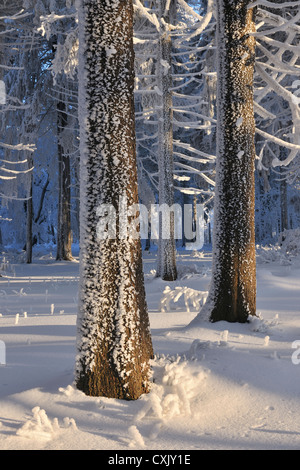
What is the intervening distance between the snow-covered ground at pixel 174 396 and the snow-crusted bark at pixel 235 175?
1.19 feet

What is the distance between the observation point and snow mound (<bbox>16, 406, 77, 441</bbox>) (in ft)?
9.53

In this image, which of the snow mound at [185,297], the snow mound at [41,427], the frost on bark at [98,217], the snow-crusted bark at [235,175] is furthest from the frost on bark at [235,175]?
the snow mound at [41,427]

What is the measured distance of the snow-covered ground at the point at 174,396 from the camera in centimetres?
294

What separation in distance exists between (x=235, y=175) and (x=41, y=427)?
3.91 metres

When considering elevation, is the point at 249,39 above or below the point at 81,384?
above

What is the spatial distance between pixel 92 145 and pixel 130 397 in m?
2.09

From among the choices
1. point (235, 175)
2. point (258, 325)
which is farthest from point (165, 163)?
point (258, 325)

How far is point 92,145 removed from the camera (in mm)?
3607

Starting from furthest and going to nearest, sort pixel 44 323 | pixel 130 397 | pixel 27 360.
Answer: pixel 44 323
pixel 27 360
pixel 130 397

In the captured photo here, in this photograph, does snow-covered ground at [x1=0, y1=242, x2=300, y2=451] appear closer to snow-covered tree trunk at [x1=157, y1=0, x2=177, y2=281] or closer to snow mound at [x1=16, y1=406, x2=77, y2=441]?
snow mound at [x1=16, y1=406, x2=77, y2=441]

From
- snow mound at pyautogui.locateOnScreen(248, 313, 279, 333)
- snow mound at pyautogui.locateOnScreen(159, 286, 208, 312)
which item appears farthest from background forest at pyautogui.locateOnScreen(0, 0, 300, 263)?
snow mound at pyautogui.locateOnScreen(159, 286, 208, 312)

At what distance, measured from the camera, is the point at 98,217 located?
3.59m

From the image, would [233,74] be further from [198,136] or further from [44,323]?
[198,136]
